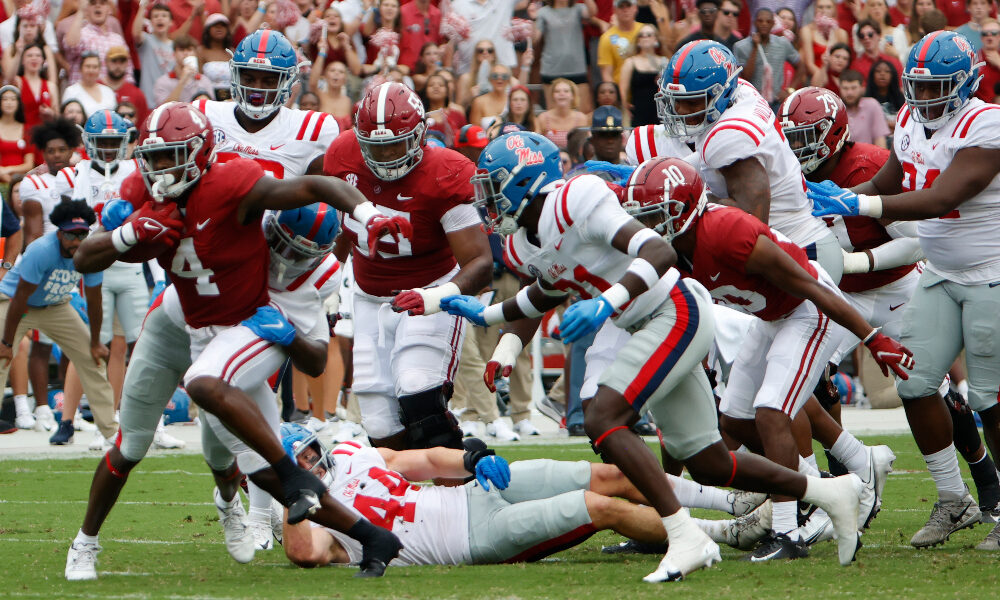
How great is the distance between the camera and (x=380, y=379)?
242 inches

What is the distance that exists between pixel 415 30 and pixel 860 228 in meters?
6.99

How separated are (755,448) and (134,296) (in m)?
5.27

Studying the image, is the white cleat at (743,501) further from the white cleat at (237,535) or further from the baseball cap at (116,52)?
the baseball cap at (116,52)

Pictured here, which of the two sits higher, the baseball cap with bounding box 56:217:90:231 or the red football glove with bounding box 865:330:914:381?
the red football glove with bounding box 865:330:914:381

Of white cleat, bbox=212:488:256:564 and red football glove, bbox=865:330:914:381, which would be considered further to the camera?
white cleat, bbox=212:488:256:564

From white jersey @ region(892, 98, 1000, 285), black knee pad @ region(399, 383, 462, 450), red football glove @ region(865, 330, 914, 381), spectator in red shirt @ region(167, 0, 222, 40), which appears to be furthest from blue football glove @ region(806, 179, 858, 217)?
spectator in red shirt @ region(167, 0, 222, 40)

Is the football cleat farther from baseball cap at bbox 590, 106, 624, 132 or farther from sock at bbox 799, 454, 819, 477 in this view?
baseball cap at bbox 590, 106, 624, 132

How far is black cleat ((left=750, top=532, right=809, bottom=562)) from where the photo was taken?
16.7ft

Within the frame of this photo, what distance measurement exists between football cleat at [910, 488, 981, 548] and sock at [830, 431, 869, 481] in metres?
0.37

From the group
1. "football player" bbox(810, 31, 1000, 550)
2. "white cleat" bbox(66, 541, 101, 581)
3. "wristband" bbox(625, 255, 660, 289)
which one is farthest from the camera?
"football player" bbox(810, 31, 1000, 550)

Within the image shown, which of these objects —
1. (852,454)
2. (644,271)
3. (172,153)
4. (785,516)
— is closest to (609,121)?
Result: (852,454)

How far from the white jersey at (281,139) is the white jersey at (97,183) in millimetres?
3163

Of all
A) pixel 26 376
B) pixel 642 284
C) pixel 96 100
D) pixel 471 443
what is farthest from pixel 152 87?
pixel 642 284

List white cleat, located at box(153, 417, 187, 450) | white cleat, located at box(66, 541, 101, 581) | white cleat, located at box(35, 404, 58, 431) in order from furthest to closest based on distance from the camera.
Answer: white cleat, located at box(35, 404, 58, 431), white cleat, located at box(153, 417, 187, 450), white cleat, located at box(66, 541, 101, 581)
